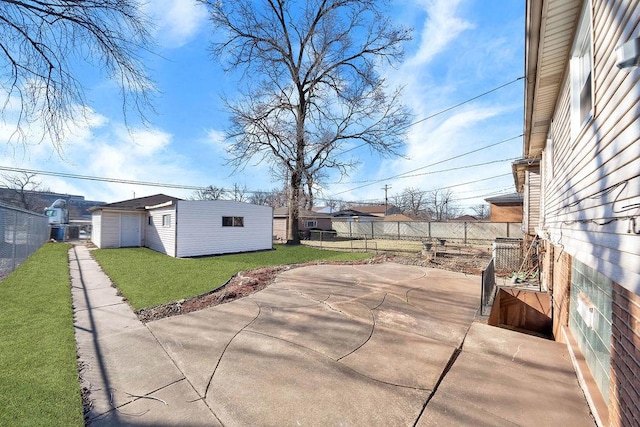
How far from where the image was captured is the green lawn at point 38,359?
91.2 inches

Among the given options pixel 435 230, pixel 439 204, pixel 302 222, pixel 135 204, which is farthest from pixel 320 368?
pixel 439 204

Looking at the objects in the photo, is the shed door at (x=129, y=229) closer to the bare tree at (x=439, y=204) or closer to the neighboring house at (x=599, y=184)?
the neighboring house at (x=599, y=184)

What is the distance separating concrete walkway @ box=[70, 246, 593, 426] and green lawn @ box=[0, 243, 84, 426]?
7.0 inches

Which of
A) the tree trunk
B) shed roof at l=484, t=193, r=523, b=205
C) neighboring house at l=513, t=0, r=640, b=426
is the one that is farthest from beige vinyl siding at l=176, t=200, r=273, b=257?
shed roof at l=484, t=193, r=523, b=205

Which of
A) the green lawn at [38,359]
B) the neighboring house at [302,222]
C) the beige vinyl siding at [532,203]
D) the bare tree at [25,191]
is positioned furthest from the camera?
the bare tree at [25,191]

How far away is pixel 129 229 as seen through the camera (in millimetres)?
16000

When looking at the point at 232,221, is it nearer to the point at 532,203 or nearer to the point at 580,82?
the point at 532,203

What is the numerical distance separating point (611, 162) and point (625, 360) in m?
1.50

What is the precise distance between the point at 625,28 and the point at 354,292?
19.2ft

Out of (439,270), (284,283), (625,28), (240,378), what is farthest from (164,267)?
(625,28)

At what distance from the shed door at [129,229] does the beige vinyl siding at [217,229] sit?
20.6 ft

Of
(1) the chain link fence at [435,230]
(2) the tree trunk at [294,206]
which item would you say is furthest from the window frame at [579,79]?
(1) the chain link fence at [435,230]

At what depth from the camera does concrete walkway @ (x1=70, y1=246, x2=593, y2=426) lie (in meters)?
2.46

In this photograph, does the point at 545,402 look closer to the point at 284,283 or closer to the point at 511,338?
the point at 511,338
